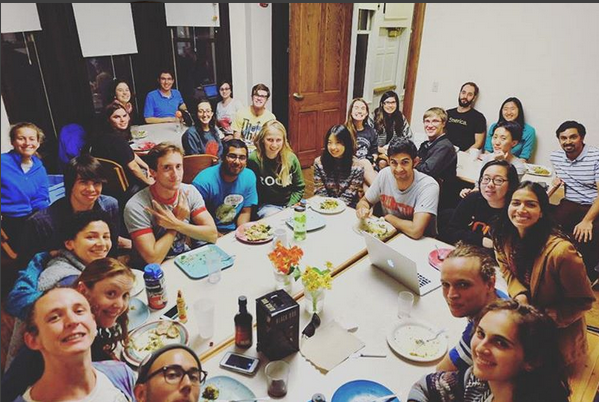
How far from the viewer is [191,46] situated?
477cm

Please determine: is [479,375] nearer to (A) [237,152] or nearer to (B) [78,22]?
(A) [237,152]

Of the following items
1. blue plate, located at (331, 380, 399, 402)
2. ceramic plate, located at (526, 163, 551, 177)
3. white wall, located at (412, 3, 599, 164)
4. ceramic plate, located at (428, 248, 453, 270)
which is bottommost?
blue plate, located at (331, 380, 399, 402)

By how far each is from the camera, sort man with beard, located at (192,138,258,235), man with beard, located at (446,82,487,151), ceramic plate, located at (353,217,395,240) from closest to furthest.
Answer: ceramic plate, located at (353,217,395,240) → man with beard, located at (192,138,258,235) → man with beard, located at (446,82,487,151)

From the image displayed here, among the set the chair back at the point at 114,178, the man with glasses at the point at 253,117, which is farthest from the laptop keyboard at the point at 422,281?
the man with glasses at the point at 253,117

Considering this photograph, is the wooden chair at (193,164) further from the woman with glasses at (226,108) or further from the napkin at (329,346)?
the napkin at (329,346)

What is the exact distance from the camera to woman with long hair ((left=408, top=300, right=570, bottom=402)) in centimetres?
109

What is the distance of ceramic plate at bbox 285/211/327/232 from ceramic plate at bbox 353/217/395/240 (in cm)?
20

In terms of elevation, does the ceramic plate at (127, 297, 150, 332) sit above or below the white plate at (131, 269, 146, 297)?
below

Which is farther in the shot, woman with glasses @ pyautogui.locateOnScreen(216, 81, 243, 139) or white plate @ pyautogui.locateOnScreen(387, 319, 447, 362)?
woman with glasses @ pyautogui.locateOnScreen(216, 81, 243, 139)

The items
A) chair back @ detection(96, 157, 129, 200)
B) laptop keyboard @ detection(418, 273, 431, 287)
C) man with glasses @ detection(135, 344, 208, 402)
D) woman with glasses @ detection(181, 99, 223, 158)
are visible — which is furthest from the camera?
woman with glasses @ detection(181, 99, 223, 158)

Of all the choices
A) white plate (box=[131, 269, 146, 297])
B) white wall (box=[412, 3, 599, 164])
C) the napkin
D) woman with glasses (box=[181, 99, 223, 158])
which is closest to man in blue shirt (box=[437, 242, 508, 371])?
the napkin

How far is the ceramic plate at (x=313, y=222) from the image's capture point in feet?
7.51

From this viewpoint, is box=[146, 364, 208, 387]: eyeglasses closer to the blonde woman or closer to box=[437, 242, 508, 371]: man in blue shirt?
box=[437, 242, 508, 371]: man in blue shirt

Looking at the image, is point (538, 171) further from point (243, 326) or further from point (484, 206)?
point (243, 326)
